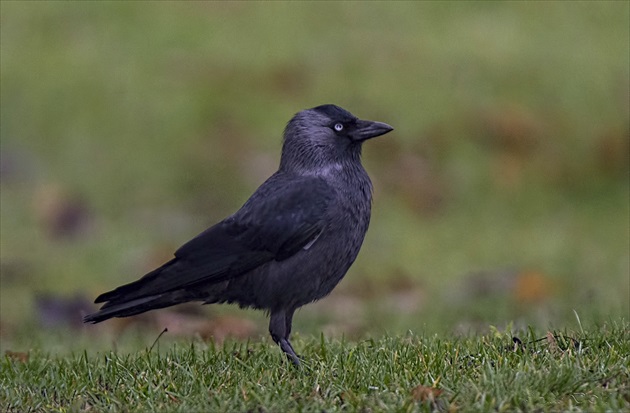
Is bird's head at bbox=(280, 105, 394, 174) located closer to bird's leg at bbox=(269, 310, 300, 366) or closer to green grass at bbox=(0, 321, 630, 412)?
bird's leg at bbox=(269, 310, 300, 366)

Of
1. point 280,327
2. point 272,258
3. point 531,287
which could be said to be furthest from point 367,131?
point 531,287

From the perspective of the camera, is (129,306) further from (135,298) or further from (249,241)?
(249,241)

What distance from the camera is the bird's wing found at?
628cm

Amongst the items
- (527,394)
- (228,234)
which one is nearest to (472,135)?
(228,234)

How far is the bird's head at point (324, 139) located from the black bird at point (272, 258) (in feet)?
0.77

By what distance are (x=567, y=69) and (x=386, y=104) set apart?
7.22 feet

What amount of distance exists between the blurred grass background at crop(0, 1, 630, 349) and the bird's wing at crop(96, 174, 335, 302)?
87.8 inches

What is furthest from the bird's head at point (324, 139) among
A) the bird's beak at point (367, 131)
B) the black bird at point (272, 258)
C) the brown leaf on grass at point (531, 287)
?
the brown leaf on grass at point (531, 287)

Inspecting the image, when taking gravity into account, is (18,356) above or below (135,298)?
below

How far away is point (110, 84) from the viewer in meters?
12.9

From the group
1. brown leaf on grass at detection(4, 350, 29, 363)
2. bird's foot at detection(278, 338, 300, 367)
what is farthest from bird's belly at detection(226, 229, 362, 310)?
brown leaf on grass at detection(4, 350, 29, 363)

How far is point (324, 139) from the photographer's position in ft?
22.6

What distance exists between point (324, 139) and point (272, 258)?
33.4 inches

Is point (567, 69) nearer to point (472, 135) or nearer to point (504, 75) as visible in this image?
point (504, 75)
